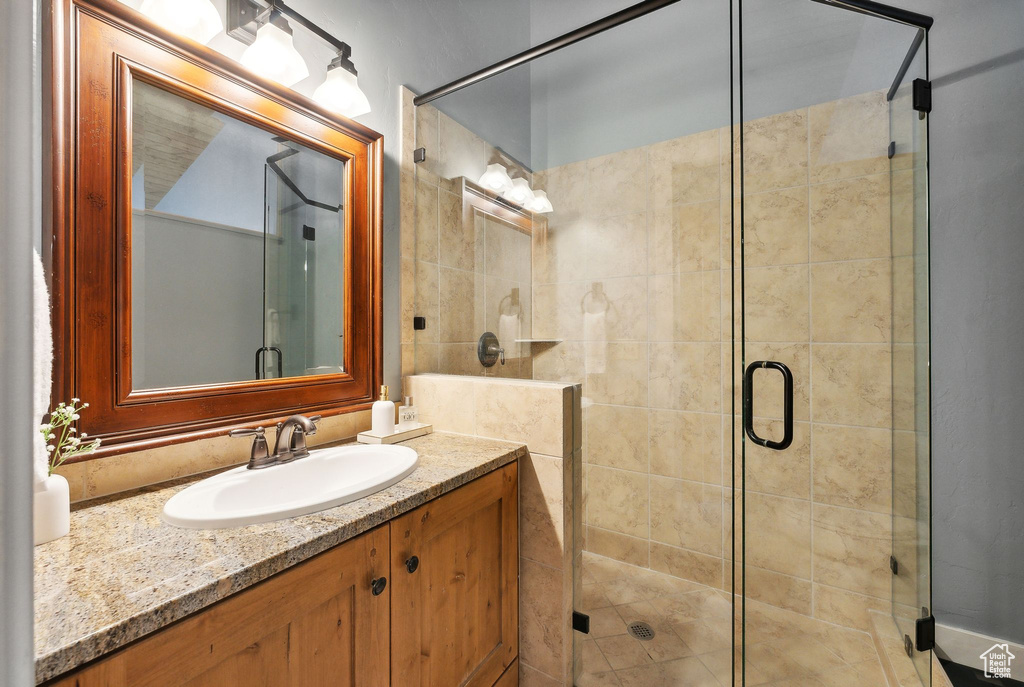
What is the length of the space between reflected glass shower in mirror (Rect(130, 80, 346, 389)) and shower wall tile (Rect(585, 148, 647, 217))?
834 mm

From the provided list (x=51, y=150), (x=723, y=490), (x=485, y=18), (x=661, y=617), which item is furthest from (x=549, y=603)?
(x=485, y=18)

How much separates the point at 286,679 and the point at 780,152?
1689 mm

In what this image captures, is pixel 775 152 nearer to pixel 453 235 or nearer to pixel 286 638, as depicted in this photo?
pixel 453 235

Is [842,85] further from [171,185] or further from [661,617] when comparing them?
[171,185]

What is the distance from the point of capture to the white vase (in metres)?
0.77

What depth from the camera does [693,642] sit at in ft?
4.62

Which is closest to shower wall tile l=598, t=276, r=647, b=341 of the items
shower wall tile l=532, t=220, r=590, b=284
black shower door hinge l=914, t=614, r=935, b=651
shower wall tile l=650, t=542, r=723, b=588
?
shower wall tile l=532, t=220, r=590, b=284

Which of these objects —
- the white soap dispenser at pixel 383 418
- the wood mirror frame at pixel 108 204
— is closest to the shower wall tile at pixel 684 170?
the white soap dispenser at pixel 383 418

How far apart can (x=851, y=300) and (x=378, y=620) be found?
1524 mm

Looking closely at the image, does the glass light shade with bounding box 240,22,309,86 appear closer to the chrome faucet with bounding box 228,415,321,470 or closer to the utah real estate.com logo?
the chrome faucet with bounding box 228,415,321,470

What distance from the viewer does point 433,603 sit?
3.54ft

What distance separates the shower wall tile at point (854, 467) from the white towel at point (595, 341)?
2.24 feet

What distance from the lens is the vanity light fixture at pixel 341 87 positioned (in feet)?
4.55

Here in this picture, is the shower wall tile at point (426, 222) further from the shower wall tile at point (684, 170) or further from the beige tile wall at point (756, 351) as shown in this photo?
the shower wall tile at point (684, 170)
